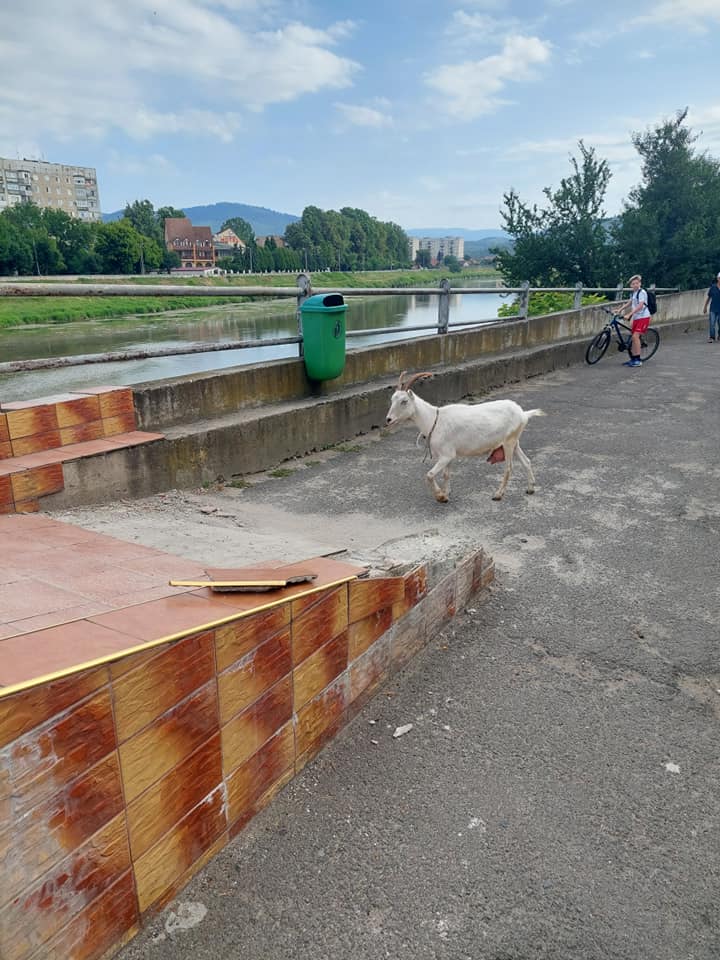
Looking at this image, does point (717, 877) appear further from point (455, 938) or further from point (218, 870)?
point (218, 870)

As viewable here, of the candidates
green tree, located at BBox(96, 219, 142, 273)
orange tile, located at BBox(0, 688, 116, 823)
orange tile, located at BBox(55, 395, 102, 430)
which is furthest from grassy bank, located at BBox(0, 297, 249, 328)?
green tree, located at BBox(96, 219, 142, 273)

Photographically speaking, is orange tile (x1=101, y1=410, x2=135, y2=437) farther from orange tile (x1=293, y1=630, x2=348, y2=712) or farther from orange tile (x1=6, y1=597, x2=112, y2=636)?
orange tile (x1=293, y1=630, x2=348, y2=712)

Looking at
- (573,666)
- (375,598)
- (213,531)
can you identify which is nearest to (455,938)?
(375,598)

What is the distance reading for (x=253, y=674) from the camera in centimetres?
214

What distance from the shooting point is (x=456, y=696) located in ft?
9.62

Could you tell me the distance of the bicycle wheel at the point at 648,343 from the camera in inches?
515

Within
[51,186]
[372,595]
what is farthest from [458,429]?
[51,186]

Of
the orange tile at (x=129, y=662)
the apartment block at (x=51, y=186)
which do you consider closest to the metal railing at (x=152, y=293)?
the orange tile at (x=129, y=662)

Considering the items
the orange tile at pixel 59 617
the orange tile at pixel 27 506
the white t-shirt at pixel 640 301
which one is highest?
the white t-shirt at pixel 640 301

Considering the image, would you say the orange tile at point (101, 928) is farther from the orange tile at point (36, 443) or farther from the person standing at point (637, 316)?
the person standing at point (637, 316)

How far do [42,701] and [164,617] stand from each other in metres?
0.51

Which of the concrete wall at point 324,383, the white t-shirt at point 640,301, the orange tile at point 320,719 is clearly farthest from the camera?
the white t-shirt at point 640,301

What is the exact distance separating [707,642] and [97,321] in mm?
41715

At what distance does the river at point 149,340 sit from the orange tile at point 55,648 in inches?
419
